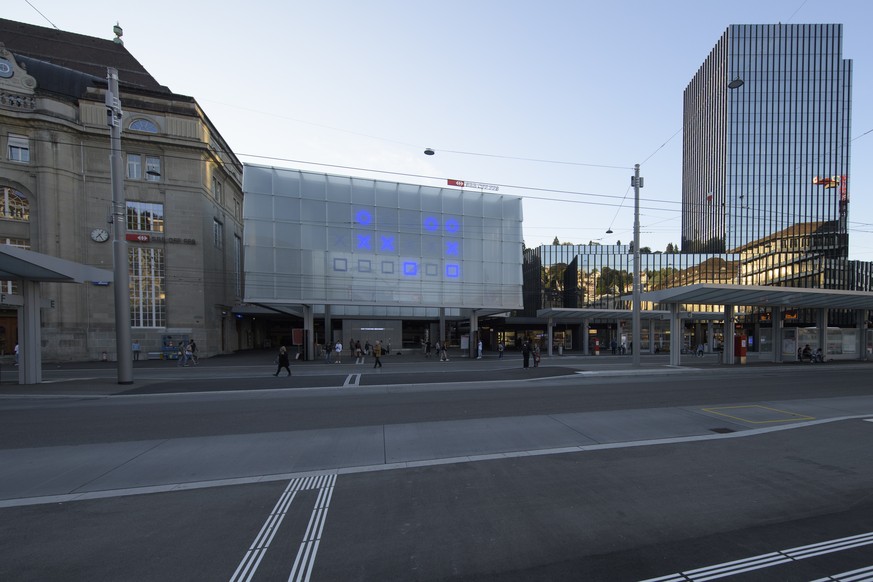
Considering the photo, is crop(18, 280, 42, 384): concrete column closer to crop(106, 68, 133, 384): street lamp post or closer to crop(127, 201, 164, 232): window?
crop(106, 68, 133, 384): street lamp post

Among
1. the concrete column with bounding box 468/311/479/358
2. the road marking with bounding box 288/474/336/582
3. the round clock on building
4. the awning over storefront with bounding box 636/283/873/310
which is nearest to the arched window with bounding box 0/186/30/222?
the round clock on building

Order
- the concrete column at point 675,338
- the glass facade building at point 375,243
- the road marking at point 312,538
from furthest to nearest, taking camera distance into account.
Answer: the glass facade building at point 375,243 → the concrete column at point 675,338 → the road marking at point 312,538

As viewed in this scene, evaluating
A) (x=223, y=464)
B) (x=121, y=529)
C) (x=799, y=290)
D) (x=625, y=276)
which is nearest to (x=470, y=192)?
(x=799, y=290)

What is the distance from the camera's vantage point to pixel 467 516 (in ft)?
14.4

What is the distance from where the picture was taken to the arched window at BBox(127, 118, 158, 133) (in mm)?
28578

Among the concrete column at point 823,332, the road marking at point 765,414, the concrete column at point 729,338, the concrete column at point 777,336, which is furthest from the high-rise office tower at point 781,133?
the road marking at point 765,414

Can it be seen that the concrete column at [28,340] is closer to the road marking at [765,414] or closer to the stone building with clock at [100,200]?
the stone building with clock at [100,200]

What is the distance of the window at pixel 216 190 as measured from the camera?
110ft

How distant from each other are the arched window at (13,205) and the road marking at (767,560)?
1530 inches

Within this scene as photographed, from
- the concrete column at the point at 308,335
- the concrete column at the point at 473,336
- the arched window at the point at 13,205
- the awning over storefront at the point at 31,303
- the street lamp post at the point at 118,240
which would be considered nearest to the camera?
the awning over storefront at the point at 31,303

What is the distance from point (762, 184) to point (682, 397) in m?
91.7

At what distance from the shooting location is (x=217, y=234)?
34.5 metres

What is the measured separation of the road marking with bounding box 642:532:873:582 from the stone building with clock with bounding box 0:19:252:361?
32.9m

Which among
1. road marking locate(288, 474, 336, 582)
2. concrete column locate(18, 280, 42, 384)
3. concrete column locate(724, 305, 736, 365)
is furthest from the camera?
concrete column locate(724, 305, 736, 365)
